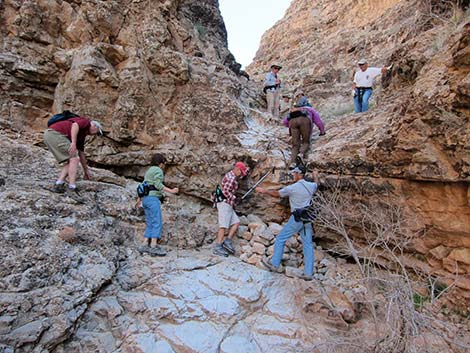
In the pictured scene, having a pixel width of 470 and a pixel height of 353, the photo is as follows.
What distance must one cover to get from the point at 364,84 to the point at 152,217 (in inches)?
223

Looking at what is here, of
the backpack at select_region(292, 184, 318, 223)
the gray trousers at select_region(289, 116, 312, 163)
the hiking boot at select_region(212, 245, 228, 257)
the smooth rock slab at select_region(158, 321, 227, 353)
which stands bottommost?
the smooth rock slab at select_region(158, 321, 227, 353)

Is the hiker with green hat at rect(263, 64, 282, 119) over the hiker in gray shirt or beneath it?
over

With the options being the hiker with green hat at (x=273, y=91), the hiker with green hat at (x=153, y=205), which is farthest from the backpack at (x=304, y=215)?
the hiker with green hat at (x=273, y=91)

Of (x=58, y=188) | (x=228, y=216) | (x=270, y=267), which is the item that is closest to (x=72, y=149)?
(x=58, y=188)

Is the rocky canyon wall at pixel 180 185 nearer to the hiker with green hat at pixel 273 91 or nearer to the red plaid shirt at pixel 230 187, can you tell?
the hiker with green hat at pixel 273 91

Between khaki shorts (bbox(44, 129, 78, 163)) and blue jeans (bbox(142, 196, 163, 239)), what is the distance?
1.39 metres

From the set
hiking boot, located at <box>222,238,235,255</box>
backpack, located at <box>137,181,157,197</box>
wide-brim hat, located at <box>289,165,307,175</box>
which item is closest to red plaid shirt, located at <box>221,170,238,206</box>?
hiking boot, located at <box>222,238,235,255</box>

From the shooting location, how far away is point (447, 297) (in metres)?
4.80

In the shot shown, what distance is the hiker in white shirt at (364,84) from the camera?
742cm

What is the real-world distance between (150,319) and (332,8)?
19.5 meters

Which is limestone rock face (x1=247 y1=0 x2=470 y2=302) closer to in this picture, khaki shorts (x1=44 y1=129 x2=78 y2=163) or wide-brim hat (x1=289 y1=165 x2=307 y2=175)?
wide-brim hat (x1=289 y1=165 x2=307 y2=175)

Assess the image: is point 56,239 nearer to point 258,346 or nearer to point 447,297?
point 258,346

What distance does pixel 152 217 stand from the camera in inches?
201

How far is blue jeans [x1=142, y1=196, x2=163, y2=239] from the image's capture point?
16.6 ft
